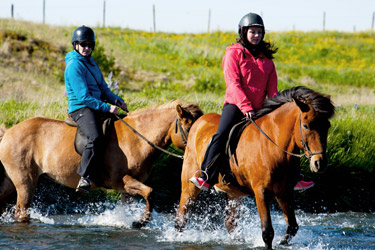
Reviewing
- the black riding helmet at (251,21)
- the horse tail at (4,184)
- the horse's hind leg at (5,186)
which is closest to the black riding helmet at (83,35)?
the horse tail at (4,184)

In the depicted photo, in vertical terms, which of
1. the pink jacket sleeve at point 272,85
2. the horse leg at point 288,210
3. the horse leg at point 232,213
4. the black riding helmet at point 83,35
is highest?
the black riding helmet at point 83,35

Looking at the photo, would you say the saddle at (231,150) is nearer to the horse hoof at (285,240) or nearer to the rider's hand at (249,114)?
the rider's hand at (249,114)

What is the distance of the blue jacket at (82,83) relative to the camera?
7180 mm

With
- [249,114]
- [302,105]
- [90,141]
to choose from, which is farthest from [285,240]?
[90,141]

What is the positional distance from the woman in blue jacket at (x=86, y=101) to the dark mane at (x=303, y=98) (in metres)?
2.35

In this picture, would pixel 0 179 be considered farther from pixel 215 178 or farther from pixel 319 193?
pixel 319 193

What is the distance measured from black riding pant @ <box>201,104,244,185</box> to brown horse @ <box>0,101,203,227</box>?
1.03 m

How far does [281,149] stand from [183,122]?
202cm

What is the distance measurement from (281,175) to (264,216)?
0.52 metres

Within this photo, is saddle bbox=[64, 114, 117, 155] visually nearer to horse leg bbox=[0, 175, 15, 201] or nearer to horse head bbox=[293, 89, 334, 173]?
horse leg bbox=[0, 175, 15, 201]

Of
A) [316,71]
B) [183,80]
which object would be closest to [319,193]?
[183,80]

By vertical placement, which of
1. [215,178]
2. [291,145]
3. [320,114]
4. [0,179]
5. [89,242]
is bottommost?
[89,242]

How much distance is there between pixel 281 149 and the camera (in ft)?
18.2

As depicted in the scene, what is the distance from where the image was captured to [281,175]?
18.6 feet
